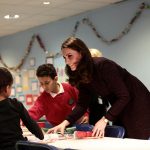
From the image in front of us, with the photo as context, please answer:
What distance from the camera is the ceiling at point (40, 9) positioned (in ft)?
18.6

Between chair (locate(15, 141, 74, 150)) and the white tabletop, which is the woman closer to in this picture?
the white tabletop

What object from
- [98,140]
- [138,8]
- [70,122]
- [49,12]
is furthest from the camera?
[49,12]

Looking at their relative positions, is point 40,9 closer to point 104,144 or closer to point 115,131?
point 115,131

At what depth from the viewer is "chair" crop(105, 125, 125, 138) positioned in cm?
270

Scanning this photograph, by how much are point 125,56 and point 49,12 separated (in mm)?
1523

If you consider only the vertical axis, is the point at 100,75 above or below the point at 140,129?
above

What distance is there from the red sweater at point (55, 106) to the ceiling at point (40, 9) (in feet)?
7.65

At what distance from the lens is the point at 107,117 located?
2.54 meters

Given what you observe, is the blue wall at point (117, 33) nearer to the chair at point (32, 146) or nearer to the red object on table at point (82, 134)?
the red object on table at point (82, 134)

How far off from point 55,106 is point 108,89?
99 centimetres

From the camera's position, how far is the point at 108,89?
2674 millimetres

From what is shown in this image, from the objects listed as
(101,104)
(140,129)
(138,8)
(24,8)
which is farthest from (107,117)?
(24,8)

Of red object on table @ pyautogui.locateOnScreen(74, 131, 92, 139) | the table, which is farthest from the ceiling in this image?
the table

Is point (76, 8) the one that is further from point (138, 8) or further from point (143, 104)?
point (143, 104)
